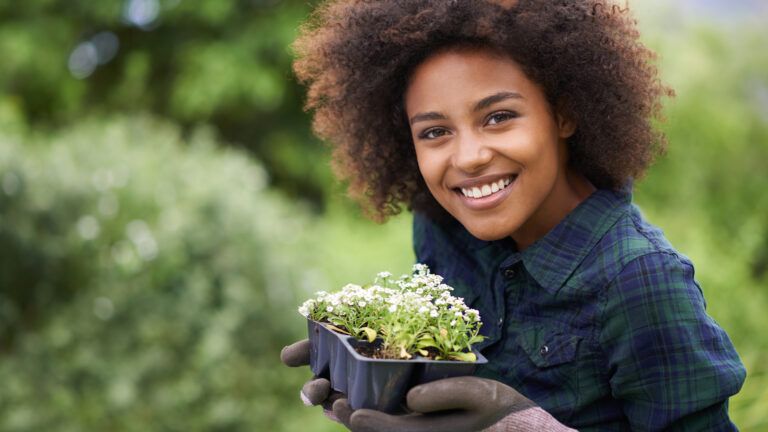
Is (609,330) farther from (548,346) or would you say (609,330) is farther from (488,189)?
(488,189)

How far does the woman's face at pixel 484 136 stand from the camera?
167 centimetres

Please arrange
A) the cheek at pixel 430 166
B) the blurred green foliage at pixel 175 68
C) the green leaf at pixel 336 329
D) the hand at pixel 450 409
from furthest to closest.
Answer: the blurred green foliage at pixel 175 68 < the cheek at pixel 430 166 < the green leaf at pixel 336 329 < the hand at pixel 450 409

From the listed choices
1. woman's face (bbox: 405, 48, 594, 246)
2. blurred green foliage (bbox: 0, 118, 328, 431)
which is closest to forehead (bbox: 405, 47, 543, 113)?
woman's face (bbox: 405, 48, 594, 246)

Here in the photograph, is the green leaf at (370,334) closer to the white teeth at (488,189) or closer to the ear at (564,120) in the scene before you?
the white teeth at (488,189)

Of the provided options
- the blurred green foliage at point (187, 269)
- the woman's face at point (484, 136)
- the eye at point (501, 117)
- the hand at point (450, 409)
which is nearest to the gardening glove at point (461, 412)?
the hand at point (450, 409)

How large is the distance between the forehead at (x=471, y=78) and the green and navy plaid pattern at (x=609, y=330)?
306mm

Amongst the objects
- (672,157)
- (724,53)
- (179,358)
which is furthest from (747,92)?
(179,358)

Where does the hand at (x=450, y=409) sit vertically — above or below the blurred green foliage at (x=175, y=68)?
below

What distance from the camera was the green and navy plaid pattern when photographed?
1519mm

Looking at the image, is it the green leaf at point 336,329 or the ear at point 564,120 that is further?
the ear at point 564,120

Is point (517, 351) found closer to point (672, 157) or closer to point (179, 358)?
point (179, 358)

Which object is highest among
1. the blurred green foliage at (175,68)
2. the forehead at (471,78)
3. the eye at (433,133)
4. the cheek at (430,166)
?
the blurred green foliage at (175,68)

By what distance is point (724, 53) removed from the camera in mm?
6367

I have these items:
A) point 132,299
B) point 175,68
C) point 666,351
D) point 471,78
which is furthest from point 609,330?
point 175,68
